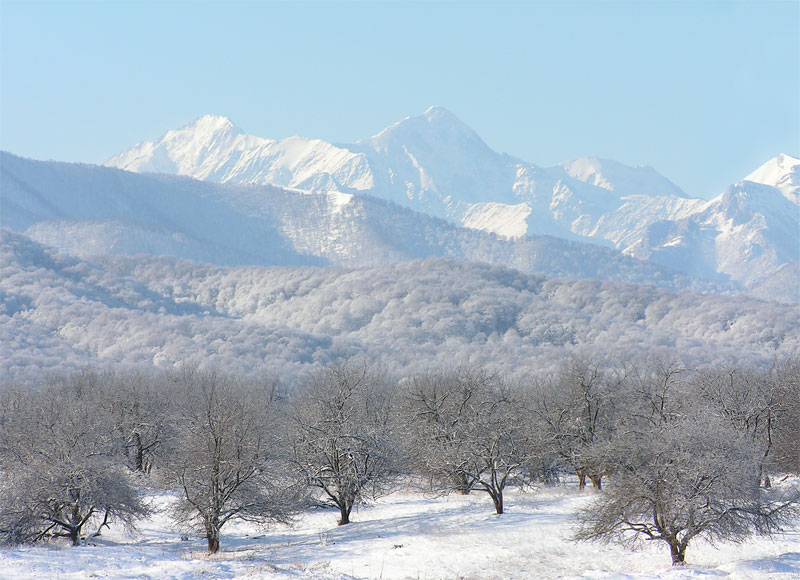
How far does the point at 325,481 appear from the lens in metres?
52.9

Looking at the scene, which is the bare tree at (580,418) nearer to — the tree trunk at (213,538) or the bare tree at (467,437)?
the bare tree at (467,437)

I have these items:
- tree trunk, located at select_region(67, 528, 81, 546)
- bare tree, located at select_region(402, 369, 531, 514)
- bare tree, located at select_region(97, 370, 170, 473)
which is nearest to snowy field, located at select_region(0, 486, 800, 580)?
tree trunk, located at select_region(67, 528, 81, 546)

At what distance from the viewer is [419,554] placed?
134 ft

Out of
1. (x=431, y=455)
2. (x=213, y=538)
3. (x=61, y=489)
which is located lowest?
(x=213, y=538)

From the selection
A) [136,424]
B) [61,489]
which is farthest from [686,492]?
[136,424]

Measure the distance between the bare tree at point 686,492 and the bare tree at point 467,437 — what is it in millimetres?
12077

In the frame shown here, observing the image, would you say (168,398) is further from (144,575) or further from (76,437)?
(144,575)

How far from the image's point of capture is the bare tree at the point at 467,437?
164 ft

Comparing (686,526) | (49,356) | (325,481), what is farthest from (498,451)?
(49,356)

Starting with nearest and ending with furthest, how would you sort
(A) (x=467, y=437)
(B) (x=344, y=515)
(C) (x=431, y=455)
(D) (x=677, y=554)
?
(D) (x=677, y=554) → (A) (x=467, y=437) → (B) (x=344, y=515) → (C) (x=431, y=455)

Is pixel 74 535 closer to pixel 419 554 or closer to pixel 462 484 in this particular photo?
pixel 419 554

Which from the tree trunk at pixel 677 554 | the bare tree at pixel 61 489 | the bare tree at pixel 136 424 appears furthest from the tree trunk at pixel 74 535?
the tree trunk at pixel 677 554

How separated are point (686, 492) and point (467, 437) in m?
18.3

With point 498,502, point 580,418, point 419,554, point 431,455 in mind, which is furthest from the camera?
point 580,418
